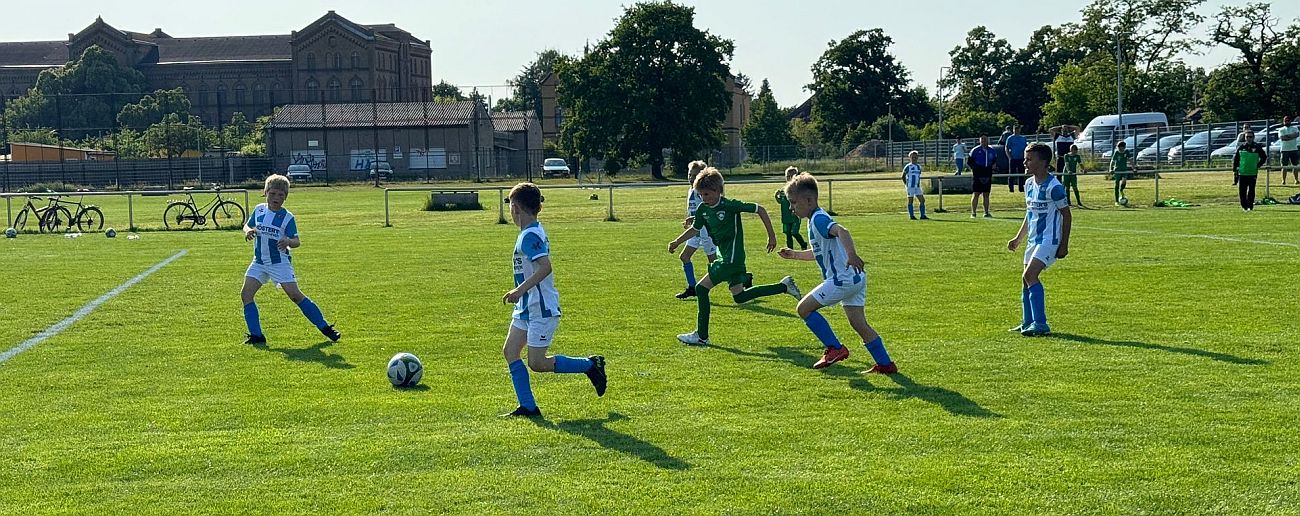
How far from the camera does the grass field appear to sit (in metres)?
5.90

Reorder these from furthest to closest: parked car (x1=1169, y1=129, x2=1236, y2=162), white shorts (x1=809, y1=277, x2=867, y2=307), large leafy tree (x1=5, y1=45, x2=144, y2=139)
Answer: large leafy tree (x1=5, y1=45, x2=144, y2=139)
parked car (x1=1169, y1=129, x2=1236, y2=162)
white shorts (x1=809, y1=277, x2=867, y2=307)

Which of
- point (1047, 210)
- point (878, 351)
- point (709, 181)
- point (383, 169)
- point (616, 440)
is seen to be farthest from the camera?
point (383, 169)

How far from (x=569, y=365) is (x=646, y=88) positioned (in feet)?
225

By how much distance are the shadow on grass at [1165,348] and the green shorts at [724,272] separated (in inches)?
103

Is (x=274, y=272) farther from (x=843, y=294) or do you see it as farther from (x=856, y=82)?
(x=856, y=82)

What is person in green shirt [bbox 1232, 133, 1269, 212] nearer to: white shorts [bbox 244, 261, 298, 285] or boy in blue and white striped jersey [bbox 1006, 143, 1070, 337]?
boy in blue and white striped jersey [bbox 1006, 143, 1070, 337]

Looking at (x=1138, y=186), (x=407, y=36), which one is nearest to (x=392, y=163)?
(x=1138, y=186)

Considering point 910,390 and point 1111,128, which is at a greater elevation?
point 1111,128

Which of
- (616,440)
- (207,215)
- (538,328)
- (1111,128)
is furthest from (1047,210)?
(1111,128)

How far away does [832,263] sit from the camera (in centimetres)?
866

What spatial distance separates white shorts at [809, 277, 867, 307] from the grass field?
0.53 m

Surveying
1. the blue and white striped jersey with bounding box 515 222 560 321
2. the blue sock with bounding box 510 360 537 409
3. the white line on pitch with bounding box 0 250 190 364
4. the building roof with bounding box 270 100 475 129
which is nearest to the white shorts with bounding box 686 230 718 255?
the white line on pitch with bounding box 0 250 190 364

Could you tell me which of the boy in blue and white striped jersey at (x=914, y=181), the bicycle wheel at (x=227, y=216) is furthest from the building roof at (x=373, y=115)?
the boy in blue and white striped jersey at (x=914, y=181)

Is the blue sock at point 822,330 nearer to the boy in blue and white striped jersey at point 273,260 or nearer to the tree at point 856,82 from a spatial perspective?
the boy in blue and white striped jersey at point 273,260
